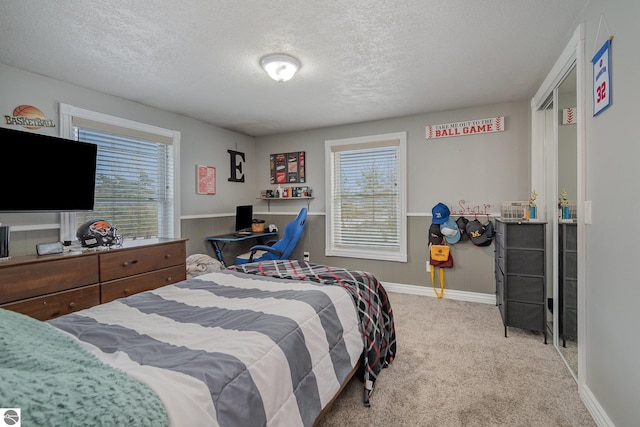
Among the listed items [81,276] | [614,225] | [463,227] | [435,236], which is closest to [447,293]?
[435,236]

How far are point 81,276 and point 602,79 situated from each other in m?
3.74

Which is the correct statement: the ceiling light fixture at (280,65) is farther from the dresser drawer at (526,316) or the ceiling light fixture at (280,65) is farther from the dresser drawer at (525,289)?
the dresser drawer at (526,316)

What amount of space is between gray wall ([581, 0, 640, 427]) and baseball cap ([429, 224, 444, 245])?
202 centimetres

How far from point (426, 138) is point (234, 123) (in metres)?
2.74

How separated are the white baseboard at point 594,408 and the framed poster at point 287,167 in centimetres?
389

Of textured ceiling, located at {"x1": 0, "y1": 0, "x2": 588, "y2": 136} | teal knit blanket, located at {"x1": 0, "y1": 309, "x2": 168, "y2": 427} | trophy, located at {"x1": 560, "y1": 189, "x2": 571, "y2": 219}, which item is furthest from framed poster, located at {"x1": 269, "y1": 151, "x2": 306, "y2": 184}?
teal knit blanket, located at {"x1": 0, "y1": 309, "x2": 168, "y2": 427}

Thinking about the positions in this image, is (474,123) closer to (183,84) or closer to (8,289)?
(183,84)

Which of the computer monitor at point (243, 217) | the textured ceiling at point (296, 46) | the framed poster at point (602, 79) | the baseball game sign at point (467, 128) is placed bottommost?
the computer monitor at point (243, 217)

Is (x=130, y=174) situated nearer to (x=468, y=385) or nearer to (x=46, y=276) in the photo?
(x=46, y=276)

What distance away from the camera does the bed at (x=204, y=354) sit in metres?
0.69

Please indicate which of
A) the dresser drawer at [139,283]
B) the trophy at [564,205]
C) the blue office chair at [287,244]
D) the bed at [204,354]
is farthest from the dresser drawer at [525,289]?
the dresser drawer at [139,283]

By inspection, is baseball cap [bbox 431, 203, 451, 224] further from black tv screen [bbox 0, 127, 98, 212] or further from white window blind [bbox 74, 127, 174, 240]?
black tv screen [bbox 0, 127, 98, 212]

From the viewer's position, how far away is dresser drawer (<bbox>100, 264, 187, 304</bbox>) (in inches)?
101

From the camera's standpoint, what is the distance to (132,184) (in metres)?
3.37
